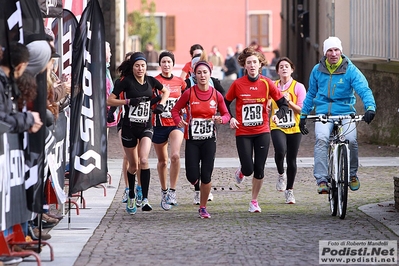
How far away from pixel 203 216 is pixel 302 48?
27.2 meters

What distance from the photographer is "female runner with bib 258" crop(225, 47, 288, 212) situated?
39.9 ft

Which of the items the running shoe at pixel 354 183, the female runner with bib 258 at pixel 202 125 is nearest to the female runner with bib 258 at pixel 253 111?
the female runner with bib 258 at pixel 202 125

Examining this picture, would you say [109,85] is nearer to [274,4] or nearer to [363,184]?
[363,184]

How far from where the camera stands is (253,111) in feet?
40.0

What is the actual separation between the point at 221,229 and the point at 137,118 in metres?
2.28

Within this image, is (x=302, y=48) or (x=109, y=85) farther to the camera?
(x=302, y=48)

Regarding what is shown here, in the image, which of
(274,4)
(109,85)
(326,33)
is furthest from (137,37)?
(109,85)

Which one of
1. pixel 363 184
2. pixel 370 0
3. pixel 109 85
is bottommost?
pixel 363 184

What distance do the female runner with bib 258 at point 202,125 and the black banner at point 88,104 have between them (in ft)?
3.60

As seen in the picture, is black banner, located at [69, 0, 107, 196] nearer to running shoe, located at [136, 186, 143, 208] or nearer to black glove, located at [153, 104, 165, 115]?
black glove, located at [153, 104, 165, 115]

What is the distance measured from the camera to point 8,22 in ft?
28.1

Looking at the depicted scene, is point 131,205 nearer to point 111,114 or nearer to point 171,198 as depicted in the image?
point 171,198

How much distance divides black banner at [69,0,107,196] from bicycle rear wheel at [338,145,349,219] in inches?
96.0

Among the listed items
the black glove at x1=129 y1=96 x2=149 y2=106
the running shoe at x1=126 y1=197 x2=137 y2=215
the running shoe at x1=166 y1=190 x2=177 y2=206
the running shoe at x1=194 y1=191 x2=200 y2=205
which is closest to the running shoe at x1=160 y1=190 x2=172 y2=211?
the running shoe at x1=166 y1=190 x2=177 y2=206
